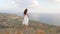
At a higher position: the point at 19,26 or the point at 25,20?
the point at 25,20

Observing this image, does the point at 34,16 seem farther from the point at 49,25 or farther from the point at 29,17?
the point at 49,25

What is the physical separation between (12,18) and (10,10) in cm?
16

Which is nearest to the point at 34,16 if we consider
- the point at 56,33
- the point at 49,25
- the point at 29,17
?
the point at 29,17

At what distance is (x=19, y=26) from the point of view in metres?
3.15

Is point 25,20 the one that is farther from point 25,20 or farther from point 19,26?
point 19,26

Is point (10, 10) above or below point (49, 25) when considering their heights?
above

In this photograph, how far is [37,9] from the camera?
320 cm

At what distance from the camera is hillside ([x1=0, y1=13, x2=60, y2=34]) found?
312cm

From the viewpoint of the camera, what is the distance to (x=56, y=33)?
3111mm

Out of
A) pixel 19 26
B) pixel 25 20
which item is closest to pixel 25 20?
pixel 25 20

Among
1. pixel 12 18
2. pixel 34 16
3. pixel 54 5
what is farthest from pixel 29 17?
pixel 54 5

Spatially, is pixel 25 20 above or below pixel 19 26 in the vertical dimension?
above

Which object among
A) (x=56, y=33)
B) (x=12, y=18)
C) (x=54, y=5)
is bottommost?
(x=56, y=33)

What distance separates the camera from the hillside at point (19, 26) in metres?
3.12
